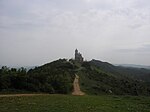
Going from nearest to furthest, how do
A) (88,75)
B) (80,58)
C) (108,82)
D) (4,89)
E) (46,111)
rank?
(46,111) → (4,89) → (108,82) → (88,75) → (80,58)

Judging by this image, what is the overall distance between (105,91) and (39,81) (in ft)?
67.3

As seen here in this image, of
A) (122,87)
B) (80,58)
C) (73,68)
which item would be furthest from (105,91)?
(80,58)

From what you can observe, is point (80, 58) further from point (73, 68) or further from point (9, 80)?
point (9, 80)

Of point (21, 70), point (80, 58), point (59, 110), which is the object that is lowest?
point (59, 110)

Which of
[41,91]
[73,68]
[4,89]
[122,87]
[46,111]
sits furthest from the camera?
[73,68]

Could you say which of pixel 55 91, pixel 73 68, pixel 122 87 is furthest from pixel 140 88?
pixel 55 91

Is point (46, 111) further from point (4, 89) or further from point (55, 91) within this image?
point (55, 91)

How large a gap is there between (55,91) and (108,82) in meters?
33.0

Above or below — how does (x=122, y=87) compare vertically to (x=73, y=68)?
below

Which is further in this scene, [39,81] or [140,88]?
[140,88]

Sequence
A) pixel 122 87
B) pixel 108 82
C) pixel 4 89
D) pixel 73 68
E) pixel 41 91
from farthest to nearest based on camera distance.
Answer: pixel 73 68, pixel 108 82, pixel 122 87, pixel 41 91, pixel 4 89

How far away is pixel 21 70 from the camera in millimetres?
49625


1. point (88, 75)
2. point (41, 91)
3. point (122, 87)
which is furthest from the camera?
point (88, 75)

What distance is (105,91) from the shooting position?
64000 millimetres
